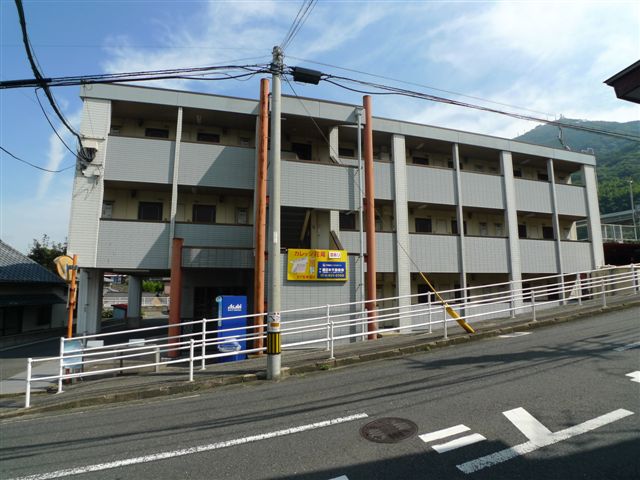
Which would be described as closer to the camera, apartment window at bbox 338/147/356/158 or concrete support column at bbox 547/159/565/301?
apartment window at bbox 338/147/356/158

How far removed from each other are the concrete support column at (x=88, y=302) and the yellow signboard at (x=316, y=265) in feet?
25.8

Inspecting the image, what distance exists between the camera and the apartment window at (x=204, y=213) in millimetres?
15398

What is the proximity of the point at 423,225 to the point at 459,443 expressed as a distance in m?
14.7

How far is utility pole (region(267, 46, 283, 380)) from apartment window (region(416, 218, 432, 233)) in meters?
11.3

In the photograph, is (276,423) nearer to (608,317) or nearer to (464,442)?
(464,442)

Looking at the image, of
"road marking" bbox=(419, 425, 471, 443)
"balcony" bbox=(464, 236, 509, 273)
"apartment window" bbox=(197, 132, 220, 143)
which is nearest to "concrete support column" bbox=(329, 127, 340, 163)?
"apartment window" bbox=(197, 132, 220, 143)

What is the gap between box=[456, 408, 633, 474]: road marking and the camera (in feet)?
11.8

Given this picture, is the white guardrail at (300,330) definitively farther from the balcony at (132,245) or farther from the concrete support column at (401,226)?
the balcony at (132,245)

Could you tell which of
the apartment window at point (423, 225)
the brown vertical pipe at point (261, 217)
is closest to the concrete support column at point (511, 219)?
the apartment window at point (423, 225)

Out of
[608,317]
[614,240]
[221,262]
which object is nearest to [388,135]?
[221,262]

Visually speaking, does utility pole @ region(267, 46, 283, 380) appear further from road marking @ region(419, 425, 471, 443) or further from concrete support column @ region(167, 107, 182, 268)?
concrete support column @ region(167, 107, 182, 268)

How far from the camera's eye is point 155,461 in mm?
4176

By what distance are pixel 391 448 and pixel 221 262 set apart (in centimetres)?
1004

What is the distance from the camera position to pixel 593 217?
19.3 m
